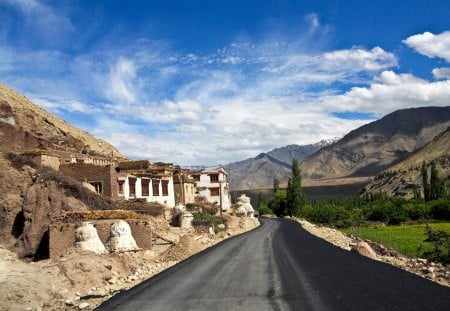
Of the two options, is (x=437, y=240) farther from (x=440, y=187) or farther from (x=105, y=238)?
(x=440, y=187)

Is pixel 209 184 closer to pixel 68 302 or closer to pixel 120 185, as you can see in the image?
pixel 120 185

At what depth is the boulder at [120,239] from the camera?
27609 mm

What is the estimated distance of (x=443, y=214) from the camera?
8456cm

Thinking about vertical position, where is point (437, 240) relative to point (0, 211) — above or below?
below

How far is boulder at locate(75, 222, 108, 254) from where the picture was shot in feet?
87.3

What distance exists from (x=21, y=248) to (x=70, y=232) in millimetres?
6116

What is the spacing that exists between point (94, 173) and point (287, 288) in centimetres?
2868

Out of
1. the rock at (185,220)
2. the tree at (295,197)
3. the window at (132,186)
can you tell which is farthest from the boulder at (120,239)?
the tree at (295,197)

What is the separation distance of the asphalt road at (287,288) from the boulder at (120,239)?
16.5ft

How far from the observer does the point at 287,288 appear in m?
16.6

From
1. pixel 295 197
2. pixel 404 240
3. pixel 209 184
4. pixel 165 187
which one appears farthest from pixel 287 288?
pixel 295 197

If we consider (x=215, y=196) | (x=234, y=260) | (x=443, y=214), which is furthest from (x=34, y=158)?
(x=443, y=214)

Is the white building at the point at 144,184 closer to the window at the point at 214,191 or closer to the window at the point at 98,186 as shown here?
the window at the point at 98,186

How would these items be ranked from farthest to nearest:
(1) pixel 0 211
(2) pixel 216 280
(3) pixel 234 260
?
(1) pixel 0 211 → (3) pixel 234 260 → (2) pixel 216 280
